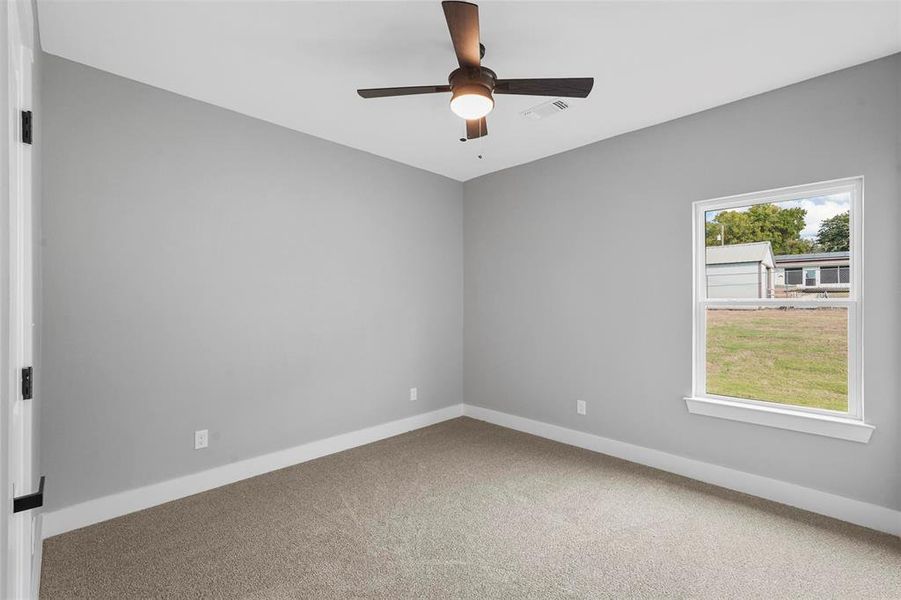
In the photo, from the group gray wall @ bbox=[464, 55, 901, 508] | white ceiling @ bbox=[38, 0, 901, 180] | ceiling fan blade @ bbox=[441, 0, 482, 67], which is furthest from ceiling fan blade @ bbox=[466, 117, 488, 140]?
gray wall @ bbox=[464, 55, 901, 508]

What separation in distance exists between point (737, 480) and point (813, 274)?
1466 millimetres

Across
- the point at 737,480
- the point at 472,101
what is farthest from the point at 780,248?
the point at 472,101

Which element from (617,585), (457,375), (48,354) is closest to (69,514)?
(48,354)

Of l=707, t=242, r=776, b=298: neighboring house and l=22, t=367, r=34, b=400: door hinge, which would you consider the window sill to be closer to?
l=707, t=242, r=776, b=298: neighboring house

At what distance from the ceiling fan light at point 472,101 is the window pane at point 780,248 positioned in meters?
2.05

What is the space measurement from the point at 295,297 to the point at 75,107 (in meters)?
1.74

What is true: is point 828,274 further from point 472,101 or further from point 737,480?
point 472,101

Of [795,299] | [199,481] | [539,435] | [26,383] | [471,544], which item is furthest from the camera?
[539,435]

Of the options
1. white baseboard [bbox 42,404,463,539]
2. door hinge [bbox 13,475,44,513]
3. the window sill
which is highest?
door hinge [bbox 13,475,44,513]

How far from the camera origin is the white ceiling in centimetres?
215

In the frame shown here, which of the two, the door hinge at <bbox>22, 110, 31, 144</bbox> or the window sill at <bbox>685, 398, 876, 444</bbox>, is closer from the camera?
the door hinge at <bbox>22, 110, 31, 144</bbox>

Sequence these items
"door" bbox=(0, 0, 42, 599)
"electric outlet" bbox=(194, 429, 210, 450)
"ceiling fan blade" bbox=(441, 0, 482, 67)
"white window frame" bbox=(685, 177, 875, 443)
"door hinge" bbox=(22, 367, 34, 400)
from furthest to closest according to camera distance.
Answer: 1. "electric outlet" bbox=(194, 429, 210, 450)
2. "white window frame" bbox=(685, 177, 875, 443)
3. "ceiling fan blade" bbox=(441, 0, 482, 67)
4. "door hinge" bbox=(22, 367, 34, 400)
5. "door" bbox=(0, 0, 42, 599)

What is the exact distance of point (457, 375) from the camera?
4.96m

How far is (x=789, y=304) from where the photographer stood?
9.70ft
